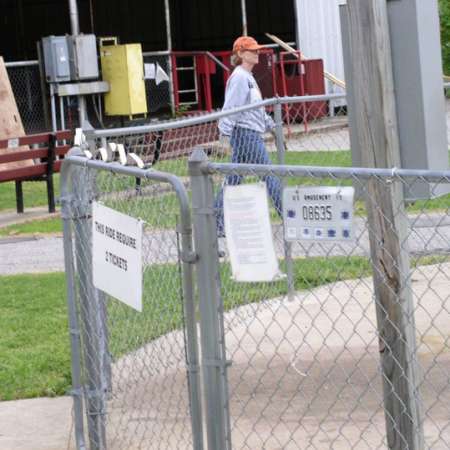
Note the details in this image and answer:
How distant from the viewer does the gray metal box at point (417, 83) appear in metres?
4.93

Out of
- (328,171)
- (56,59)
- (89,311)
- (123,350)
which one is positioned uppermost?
(56,59)

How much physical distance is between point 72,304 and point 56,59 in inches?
644

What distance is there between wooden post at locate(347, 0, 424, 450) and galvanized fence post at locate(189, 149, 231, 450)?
62 centimetres

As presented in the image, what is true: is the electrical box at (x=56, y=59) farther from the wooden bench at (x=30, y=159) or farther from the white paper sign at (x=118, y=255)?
the white paper sign at (x=118, y=255)

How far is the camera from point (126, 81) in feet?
74.2

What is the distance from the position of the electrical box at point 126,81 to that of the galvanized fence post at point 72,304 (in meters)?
16.5

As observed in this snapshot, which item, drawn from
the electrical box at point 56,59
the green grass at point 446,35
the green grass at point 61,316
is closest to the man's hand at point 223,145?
the green grass at point 61,316

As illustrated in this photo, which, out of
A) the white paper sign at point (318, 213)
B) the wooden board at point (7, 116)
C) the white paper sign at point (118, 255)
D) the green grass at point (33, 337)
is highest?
the wooden board at point (7, 116)

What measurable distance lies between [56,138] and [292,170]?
12499mm

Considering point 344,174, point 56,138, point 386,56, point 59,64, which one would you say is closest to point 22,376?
point 386,56

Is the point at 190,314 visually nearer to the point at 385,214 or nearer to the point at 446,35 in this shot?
the point at 385,214

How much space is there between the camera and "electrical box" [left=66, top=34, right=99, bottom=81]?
22.0 meters

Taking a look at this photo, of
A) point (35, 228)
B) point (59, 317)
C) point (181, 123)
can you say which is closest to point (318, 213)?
point (181, 123)

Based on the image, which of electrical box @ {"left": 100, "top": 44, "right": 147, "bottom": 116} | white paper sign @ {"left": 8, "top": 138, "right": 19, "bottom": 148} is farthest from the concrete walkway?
electrical box @ {"left": 100, "top": 44, "right": 147, "bottom": 116}
